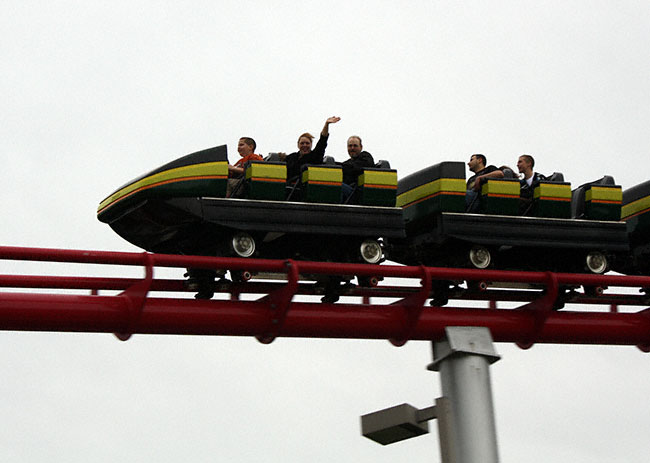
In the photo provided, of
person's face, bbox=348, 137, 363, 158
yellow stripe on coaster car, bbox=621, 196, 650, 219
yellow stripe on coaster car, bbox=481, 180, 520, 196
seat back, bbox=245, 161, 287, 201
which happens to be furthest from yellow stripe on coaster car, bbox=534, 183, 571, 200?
seat back, bbox=245, 161, 287, 201

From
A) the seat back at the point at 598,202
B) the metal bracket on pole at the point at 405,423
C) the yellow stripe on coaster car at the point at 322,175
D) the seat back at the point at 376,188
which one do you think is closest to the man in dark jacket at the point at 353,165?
the seat back at the point at 376,188

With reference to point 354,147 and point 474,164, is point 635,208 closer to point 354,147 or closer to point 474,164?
point 474,164

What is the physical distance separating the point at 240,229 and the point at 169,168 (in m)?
0.80

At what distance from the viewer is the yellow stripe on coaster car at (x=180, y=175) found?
968 cm

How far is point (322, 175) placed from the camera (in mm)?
10406

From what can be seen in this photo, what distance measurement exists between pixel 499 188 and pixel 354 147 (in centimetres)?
142

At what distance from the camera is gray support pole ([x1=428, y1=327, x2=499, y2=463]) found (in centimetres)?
926

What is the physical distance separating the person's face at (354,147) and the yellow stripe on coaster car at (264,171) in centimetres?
115

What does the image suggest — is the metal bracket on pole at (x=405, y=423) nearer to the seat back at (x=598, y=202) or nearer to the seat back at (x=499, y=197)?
the seat back at (x=499, y=197)

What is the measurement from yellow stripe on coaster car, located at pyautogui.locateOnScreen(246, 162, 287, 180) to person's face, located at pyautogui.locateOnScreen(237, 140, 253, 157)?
69 cm

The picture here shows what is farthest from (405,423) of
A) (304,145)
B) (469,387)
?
(304,145)

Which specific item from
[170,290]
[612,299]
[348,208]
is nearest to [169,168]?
[170,290]

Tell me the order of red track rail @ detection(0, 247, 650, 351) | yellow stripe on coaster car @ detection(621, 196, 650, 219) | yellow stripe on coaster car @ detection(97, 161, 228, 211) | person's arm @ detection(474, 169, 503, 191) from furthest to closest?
yellow stripe on coaster car @ detection(621, 196, 650, 219), person's arm @ detection(474, 169, 503, 191), yellow stripe on coaster car @ detection(97, 161, 228, 211), red track rail @ detection(0, 247, 650, 351)

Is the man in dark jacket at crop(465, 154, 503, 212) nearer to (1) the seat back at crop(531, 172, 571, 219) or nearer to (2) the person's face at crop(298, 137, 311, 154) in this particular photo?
(1) the seat back at crop(531, 172, 571, 219)
